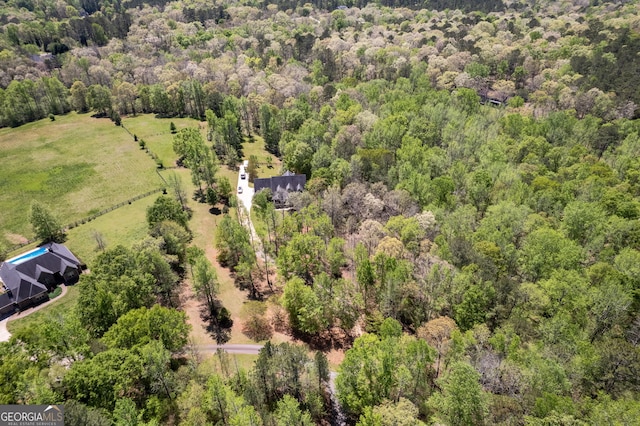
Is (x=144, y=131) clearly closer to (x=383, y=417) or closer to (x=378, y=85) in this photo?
(x=378, y=85)

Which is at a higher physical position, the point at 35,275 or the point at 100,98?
the point at 100,98

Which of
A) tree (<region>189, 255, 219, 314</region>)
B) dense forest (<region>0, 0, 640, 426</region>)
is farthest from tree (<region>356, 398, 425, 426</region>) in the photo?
tree (<region>189, 255, 219, 314</region>)

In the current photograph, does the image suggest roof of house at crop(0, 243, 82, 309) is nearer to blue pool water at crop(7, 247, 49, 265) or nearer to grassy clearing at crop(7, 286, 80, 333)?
blue pool water at crop(7, 247, 49, 265)

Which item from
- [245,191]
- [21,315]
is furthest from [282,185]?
[21,315]

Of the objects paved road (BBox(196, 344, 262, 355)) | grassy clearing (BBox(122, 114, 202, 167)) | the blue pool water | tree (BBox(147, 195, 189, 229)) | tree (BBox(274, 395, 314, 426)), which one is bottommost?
paved road (BBox(196, 344, 262, 355))

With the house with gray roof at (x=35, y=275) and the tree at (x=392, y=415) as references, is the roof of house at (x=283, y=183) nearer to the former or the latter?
the house with gray roof at (x=35, y=275)

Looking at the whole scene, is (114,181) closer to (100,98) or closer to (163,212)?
(163,212)
